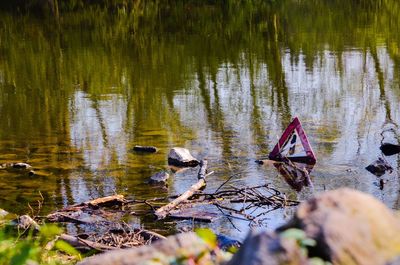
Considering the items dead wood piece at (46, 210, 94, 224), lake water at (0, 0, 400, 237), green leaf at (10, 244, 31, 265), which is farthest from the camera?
lake water at (0, 0, 400, 237)

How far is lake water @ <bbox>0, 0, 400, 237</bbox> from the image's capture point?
1064 centimetres

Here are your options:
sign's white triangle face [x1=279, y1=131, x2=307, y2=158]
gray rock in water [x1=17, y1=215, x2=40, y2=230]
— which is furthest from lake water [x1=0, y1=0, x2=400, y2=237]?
gray rock in water [x1=17, y1=215, x2=40, y2=230]

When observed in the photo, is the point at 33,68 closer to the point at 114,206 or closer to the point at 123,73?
the point at 123,73

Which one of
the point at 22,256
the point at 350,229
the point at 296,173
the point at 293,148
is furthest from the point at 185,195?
the point at 350,229

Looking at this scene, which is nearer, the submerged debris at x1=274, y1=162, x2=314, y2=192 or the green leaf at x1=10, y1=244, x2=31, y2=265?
the green leaf at x1=10, y1=244, x2=31, y2=265

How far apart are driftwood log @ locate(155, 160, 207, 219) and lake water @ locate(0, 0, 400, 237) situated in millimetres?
149

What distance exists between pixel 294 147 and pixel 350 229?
890 centimetres

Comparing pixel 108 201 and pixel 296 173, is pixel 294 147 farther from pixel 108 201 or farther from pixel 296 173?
pixel 108 201

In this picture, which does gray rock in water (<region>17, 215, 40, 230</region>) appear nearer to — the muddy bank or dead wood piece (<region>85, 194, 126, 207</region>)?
dead wood piece (<region>85, 194, 126, 207</region>)

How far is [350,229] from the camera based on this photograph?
2.73 meters

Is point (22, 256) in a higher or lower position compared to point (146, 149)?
higher

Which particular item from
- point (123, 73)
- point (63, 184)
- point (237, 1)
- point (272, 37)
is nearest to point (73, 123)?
point (63, 184)

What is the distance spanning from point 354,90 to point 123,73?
6.23 metres

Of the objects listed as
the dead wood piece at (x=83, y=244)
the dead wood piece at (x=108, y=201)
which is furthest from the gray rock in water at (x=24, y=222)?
the dead wood piece at (x=108, y=201)
